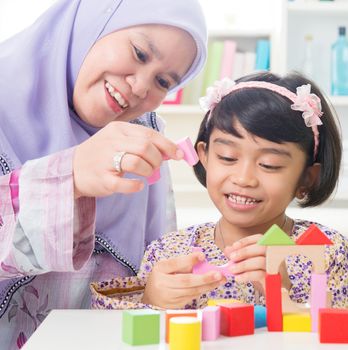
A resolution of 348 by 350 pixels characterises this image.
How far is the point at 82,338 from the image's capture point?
83 cm

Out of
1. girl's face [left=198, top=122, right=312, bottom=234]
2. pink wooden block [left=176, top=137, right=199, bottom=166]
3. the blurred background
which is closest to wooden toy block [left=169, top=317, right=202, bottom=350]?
pink wooden block [left=176, top=137, right=199, bottom=166]

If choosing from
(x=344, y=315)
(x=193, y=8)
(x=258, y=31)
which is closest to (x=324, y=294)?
(x=344, y=315)

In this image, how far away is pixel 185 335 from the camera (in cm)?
76

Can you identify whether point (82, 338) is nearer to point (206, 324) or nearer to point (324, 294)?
point (206, 324)

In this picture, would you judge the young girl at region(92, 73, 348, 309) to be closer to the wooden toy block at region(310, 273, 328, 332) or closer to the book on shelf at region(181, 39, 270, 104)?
the wooden toy block at region(310, 273, 328, 332)

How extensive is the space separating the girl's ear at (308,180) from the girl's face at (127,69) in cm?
34

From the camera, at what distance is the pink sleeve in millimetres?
992

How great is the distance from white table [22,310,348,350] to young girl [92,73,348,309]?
23cm

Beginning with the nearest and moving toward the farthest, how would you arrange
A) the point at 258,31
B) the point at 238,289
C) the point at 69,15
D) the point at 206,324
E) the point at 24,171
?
1. the point at 206,324
2. the point at 24,171
3. the point at 238,289
4. the point at 69,15
5. the point at 258,31

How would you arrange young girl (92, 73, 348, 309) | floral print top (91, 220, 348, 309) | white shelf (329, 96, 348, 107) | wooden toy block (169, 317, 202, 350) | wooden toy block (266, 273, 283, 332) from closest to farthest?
wooden toy block (169, 317, 202, 350)
wooden toy block (266, 273, 283, 332)
floral print top (91, 220, 348, 309)
young girl (92, 73, 348, 309)
white shelf (329, 96, 348, 107)

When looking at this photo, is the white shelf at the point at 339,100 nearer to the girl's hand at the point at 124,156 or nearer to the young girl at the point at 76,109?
the young girl at the point at 76,109

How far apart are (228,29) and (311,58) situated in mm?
372

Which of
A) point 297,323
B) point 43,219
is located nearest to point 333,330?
point 297,323

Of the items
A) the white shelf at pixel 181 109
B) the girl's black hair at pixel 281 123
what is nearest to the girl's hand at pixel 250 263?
the girl's black hair at pixel 281 123
